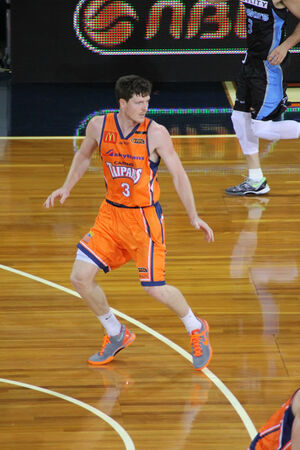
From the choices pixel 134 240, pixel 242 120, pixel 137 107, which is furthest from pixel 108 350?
pixel 242 120

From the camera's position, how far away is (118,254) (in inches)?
200

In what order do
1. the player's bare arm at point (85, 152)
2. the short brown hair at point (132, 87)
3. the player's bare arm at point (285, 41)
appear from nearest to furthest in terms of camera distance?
1. the short brown hair at point (132, 87)
2. the player's bare arm at point (85, 152)
3. the player's bare arm at point (285, 41)

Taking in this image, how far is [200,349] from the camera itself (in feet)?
16.8

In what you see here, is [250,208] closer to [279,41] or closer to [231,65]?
[279,41]

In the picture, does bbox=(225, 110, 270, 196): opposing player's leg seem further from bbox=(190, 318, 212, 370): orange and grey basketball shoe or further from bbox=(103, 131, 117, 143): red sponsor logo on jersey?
bbox=(103, 131, 117, 143): red sponsor logo on jersey

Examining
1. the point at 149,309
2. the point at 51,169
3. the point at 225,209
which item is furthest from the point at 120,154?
the point at 51,169

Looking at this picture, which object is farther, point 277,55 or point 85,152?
point 277,55

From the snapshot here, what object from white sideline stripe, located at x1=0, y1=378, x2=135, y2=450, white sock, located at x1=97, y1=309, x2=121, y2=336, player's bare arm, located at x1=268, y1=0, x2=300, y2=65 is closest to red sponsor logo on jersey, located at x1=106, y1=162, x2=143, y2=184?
white sock, located at x1=97, y1=309, x2=121, y2=336

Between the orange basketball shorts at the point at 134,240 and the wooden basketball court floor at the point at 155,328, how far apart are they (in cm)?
62

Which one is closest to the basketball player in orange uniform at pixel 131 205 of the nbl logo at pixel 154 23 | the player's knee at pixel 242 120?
the player's knee at pixel 242 120

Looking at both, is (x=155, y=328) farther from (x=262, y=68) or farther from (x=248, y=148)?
(x=262, y=68)

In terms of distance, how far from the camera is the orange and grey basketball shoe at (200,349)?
5094mm

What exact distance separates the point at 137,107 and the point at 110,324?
1.30m

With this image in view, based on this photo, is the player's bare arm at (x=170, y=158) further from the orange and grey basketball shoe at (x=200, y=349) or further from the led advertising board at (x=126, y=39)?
the led advertising board at (x=126, y=39)
